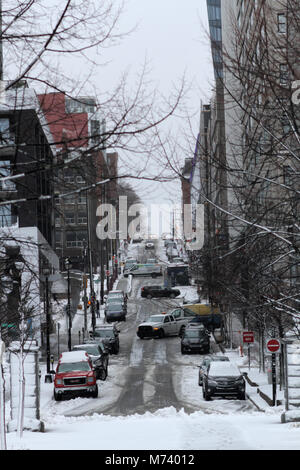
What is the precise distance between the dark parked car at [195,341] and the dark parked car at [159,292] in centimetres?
2934

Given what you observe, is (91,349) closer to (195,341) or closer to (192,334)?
(195,341)

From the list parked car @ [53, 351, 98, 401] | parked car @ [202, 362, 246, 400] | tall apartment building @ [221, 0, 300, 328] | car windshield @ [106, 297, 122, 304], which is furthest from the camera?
car windshield @ [106, 297, 122, 304]

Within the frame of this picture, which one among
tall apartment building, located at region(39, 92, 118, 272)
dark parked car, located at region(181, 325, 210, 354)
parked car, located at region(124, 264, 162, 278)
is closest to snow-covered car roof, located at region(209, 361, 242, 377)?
dark parked car, located at region(181, 325, 210, 354)

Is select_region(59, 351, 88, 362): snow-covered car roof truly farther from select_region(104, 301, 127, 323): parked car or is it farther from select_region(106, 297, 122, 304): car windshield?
select_region(106, 297, 122, 304): car windshield

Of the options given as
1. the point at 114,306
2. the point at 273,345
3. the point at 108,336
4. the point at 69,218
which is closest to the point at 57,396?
the point at 273,345

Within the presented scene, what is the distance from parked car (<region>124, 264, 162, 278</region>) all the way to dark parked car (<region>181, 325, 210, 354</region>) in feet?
158

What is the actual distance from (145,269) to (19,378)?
73.5 meters

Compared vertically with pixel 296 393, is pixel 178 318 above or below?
below

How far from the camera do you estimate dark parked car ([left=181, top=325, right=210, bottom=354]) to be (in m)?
40.3

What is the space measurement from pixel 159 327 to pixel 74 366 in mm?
20452

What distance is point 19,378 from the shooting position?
712 inches

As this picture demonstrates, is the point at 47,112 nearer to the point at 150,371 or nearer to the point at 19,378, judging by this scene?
the point at 19,378
